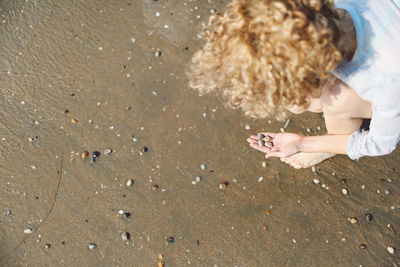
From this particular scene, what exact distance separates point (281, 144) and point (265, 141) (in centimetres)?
15

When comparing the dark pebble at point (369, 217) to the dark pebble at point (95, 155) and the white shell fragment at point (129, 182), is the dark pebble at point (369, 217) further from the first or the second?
the dark pebble at point (95, 155)

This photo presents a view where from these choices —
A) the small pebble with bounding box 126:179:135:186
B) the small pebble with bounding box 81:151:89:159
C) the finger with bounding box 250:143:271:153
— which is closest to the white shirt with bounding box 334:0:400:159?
the finger with bounding box 250:143:271:153

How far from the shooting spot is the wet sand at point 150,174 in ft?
8.41

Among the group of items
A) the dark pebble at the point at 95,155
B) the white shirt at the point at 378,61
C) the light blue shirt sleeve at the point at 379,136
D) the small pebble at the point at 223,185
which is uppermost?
the white shirt at the point at 378,61

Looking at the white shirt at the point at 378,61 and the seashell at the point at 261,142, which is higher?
the white shirt at the point at 378,61

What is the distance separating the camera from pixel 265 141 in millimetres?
2684

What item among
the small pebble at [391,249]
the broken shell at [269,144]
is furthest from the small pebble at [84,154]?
the small pebble at [391,249]

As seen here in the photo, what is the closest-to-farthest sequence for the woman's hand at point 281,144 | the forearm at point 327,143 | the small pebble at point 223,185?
1. the forearm at point 327,143
2. the woman's hand at point 281,144
3. the small pebble at point 223,185

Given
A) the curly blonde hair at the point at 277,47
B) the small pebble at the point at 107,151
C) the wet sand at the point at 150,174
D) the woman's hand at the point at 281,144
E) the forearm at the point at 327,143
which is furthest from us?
the small pebble at the point at 107,151

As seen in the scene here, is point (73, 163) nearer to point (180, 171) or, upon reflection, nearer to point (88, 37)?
point (180, 171)

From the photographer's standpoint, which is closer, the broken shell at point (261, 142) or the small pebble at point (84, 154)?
the broken shell at point (261, 142)

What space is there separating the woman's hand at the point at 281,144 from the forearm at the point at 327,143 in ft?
0.18

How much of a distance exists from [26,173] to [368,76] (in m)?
2.60

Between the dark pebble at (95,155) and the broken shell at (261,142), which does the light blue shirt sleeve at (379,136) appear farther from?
the dark pebble at (95,155)
